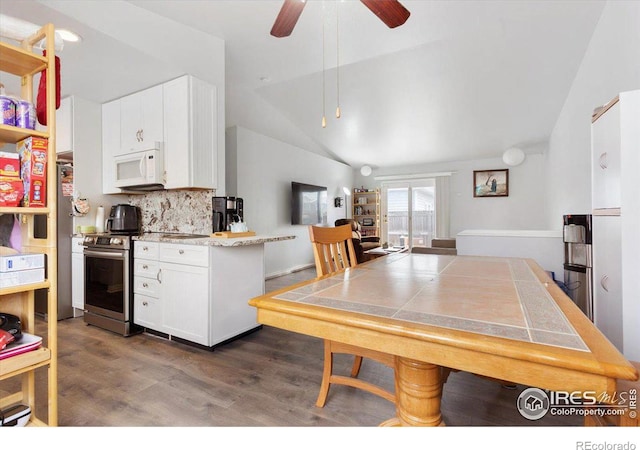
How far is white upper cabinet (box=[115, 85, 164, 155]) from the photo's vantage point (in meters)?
2.90

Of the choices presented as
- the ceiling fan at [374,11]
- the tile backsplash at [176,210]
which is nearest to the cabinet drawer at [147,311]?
the tile backsplash at [176,210]

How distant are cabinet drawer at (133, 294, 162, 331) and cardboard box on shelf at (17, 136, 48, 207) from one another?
1.47 meters

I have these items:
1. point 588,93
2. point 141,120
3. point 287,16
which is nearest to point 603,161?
point 287,16

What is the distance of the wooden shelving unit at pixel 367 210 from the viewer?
25.2 ft

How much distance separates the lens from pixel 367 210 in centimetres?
798

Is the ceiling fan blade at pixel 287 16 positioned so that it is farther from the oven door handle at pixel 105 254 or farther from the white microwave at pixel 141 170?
the oven door handle at pixel 105 254

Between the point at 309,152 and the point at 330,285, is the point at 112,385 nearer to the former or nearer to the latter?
the point at 330,285

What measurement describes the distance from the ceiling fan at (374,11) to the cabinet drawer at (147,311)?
232 cm

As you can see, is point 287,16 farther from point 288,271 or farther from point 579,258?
point 288,271

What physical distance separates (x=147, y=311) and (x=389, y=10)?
2.87 meters

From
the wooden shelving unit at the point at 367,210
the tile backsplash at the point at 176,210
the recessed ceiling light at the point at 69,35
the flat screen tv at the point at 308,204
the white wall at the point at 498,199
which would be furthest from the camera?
the wooden shelving unit at the point at 367,210

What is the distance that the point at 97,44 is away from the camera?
2297 mm

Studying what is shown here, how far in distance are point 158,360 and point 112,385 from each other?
354mm
